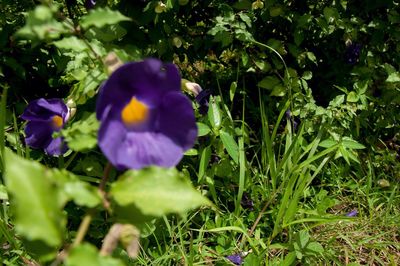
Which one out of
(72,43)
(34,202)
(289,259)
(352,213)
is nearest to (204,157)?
(289,259)

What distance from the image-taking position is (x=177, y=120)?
83cm

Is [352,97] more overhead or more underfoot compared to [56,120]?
more underfoot

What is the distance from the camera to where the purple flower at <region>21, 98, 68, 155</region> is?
4.58 ft

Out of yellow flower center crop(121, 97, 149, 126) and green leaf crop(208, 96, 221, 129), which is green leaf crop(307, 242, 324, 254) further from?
yellow flower center crop(121, 97, 149, 126)

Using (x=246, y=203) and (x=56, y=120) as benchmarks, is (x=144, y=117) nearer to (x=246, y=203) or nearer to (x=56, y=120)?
(x=56, y=120)

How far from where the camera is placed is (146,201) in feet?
2.28

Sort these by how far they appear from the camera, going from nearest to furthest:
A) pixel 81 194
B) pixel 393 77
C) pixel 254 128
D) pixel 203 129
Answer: pixel 81 194 → pixel 203 129 → pixel 393 77 → pixel 254 128

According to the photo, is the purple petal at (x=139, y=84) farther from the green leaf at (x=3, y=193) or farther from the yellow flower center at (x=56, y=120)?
the green leaf at (x=3, y=193)

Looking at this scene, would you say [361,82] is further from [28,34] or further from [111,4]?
[28,34]

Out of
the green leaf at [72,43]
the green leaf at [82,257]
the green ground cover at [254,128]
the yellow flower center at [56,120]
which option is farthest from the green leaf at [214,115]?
the green leaf at [82,257]

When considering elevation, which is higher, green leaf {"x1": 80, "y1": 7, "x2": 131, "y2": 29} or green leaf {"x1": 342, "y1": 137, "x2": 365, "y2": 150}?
green leaf {"x1": 80, "y1": 7, "x2": 131, "y2": 29}

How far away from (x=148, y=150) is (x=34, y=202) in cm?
27

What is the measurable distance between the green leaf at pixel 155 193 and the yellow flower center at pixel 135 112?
0.48 feet

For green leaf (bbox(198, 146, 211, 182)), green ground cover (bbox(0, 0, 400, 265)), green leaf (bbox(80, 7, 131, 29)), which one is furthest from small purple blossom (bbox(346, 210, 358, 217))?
green leaf (bbox(80, 7, 131, 29))
